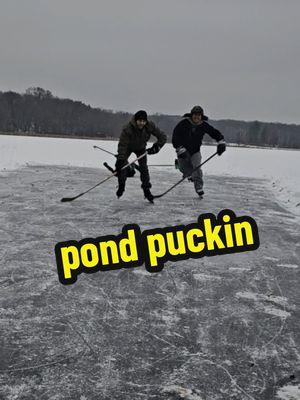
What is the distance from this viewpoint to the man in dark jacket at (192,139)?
8281 mm

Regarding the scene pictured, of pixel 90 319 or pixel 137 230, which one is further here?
pixel 137 230

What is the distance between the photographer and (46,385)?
7.23 ft

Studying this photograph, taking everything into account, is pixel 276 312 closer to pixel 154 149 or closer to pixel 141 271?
pixel 141 271

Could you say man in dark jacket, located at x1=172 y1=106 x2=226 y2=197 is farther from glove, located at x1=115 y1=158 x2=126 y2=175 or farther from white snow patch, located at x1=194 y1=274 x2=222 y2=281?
white snow patch, located at x1=194 y1=274 x2=222 y2=281

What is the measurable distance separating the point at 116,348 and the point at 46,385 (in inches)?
21.9

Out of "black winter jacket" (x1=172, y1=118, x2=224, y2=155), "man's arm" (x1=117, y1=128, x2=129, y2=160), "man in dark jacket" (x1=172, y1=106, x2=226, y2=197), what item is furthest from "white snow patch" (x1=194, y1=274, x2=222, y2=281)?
"black winter jacket" (x1=172, y1=118, x2=224, y2=155)

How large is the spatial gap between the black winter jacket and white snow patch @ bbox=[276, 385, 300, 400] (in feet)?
21.6

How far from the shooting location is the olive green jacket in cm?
768

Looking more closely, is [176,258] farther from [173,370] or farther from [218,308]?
[173,370]

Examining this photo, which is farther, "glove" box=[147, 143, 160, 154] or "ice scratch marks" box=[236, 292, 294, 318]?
"glove" box=[147, 143, 160, 154]

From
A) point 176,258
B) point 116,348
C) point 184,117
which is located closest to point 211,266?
point 176,258

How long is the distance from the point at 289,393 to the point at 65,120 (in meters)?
123

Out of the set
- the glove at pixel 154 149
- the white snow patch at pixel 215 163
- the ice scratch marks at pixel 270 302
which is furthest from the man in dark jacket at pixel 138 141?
the ice scratch marks at pixel 270 302

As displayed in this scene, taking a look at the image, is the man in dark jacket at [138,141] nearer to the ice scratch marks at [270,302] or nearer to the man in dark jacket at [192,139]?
the man in dark jacket at [192,139]
